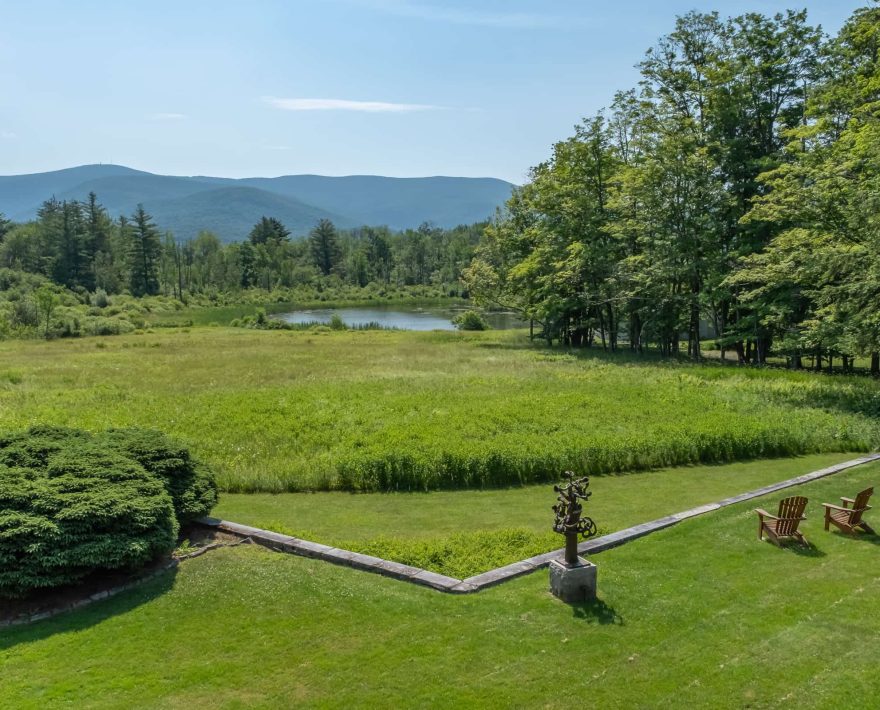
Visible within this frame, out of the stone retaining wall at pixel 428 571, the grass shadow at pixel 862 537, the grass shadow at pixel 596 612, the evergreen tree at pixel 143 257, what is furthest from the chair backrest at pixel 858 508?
the evergreen tree at pixel 143 257

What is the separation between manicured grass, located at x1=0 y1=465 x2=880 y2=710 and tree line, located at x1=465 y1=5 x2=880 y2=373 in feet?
53.4

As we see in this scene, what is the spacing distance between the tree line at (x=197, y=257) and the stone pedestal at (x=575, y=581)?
7532 centimetres

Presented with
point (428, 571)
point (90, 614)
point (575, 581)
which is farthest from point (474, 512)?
point (90, 614)

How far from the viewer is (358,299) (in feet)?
456

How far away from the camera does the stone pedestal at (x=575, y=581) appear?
8500 millimetres

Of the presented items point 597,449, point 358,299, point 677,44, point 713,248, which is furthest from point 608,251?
point 358,299

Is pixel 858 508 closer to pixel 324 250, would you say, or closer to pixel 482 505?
pixel 482 505

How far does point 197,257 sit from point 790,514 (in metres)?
179

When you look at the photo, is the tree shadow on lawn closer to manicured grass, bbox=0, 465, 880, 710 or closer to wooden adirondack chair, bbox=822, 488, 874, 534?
manicured grass, bbox=0, 465, 880, 710

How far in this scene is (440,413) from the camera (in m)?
21.0

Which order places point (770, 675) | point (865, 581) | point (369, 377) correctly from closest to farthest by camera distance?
point (770, 675), point (865, 581), point (369, 377)

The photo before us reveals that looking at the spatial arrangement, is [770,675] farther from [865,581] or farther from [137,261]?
[137,261]

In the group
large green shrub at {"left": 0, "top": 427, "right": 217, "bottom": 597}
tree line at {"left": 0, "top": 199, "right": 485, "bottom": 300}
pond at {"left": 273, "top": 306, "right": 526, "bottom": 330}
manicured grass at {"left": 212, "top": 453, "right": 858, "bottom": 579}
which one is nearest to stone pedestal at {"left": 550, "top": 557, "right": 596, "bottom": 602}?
manicured grass at {"left": 212, "top": 453, "right": 858, "bottom": 579}

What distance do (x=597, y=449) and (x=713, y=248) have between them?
2397 centimetres
